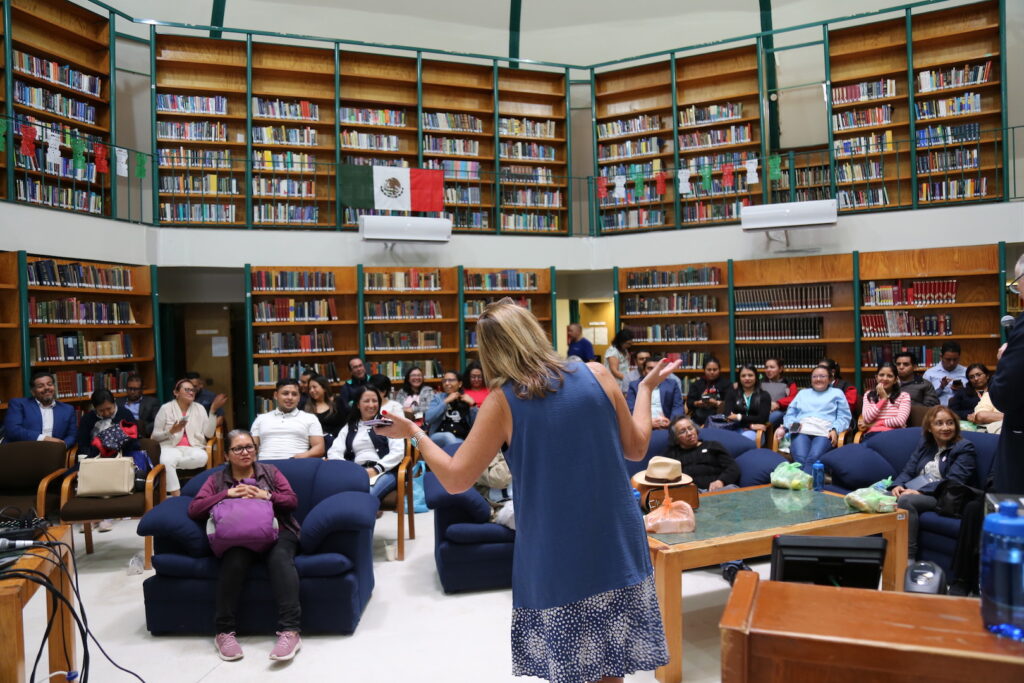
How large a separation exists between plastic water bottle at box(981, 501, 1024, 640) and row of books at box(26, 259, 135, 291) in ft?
25.8

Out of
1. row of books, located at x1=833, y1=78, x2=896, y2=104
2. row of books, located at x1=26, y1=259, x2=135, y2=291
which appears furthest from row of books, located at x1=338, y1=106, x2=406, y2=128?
row of books, located at x1=833, y1=78, x2=896, y2=104

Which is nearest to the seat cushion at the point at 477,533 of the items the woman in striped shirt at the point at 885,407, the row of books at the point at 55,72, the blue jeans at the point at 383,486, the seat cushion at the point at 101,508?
the blue jeans at the point at 383,486

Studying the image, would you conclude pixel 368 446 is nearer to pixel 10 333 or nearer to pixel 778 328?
pixel 10 333

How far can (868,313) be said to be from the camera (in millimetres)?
8453

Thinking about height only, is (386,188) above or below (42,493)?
above

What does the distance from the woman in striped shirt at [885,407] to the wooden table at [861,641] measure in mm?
5218

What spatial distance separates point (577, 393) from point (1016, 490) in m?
1.71

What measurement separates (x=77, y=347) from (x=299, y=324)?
2336mm

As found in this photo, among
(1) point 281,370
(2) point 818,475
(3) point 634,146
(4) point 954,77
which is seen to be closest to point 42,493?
(1) point 281,370

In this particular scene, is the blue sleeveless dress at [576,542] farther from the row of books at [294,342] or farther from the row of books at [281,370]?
the row of books at [294,342]

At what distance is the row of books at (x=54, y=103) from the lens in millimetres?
7527

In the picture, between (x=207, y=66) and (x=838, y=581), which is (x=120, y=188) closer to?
(x=207, y=66)

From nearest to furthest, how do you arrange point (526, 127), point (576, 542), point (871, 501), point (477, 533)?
point (576, 542) < point (871, 501) < point (477, 533) < point (526, 127)

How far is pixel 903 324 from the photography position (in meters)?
8.27
